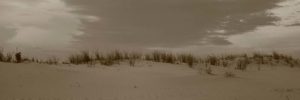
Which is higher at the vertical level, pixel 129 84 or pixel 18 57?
pixel 18 57

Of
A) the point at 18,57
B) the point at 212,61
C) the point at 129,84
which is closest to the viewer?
the point at 129,84

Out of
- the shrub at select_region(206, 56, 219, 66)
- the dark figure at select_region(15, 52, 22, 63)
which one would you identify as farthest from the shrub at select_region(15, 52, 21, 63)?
the shrub at select_region(206, 56, 219, 66)

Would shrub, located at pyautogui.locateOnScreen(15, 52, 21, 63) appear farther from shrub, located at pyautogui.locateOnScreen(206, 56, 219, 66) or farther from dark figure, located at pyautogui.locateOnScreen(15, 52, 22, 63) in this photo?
shrub, located at pyautogui.locateOnScreen(206, 56, 219, 66)

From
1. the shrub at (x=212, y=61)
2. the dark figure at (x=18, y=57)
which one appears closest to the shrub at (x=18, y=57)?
the dark figure at (x=18, y=57)

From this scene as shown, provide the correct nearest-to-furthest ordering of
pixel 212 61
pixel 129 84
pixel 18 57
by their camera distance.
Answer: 1. pixel 129 84
2. pixel 18 57
3. pixel 212 61

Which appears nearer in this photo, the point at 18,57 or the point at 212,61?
the point at 18,57

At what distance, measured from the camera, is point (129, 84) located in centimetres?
1067

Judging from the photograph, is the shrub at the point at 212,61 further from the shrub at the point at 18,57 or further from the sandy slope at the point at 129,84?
the shrub at the point at 18,57

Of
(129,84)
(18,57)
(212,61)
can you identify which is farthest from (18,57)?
(212,61)

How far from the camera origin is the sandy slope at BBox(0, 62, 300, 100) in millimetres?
9156

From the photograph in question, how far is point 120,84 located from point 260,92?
3244 mm

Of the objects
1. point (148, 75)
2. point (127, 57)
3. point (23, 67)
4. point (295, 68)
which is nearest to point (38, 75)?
point (23, 67)

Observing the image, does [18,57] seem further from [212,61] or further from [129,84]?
[212,61]

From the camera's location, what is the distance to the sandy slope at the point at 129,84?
30.0ft
